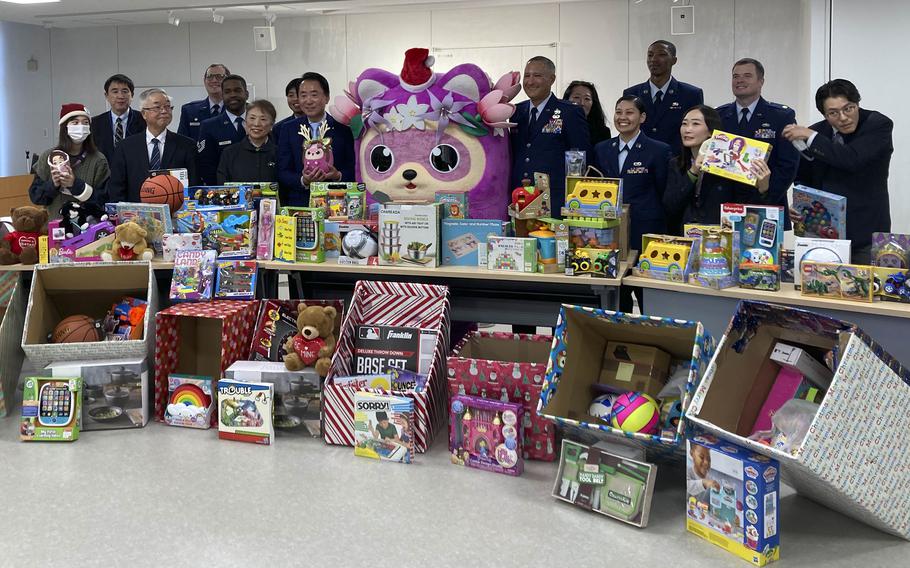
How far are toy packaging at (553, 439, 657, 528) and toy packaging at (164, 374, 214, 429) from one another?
1.69m

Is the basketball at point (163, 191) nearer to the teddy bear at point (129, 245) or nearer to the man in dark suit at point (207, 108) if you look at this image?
the teddy bear at point (129, 245)

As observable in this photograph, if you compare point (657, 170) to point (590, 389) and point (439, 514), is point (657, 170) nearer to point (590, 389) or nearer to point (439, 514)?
point (590, 389)

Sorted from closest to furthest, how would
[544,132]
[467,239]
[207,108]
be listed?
[467,239] → [544,132] → [207,108]

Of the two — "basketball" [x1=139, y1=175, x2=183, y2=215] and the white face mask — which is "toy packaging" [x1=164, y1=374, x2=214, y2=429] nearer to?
"basketball" [x1=139, y1=175, x2=183, y2=215]

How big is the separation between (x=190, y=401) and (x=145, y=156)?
6.04 ft

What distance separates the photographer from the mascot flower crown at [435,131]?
4.47m

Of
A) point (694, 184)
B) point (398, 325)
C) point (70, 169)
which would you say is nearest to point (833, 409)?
point (694, 184)

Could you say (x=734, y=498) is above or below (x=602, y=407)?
below

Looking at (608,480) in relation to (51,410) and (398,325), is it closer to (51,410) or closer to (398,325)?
(398,325)

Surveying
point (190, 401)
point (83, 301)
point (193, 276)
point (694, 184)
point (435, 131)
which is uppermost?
point (435, 131)

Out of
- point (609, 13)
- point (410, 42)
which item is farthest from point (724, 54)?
point (410, 42)

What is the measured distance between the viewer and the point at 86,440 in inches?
153

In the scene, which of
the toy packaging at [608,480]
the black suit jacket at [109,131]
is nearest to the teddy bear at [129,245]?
the black suit jacket at [109,131]

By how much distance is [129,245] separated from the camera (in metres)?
4.42
